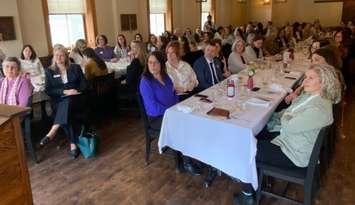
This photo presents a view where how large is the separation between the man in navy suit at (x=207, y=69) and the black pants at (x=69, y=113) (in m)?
1.48

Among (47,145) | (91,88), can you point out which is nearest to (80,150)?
(47,145)

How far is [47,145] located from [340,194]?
10.5 feet

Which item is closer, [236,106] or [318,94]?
[318,94]

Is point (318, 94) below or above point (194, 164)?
above

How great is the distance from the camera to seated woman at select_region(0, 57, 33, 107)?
3.45m

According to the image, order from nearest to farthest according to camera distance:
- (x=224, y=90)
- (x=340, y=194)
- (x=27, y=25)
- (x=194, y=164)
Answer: (x=340, y=194)
(x=194, y=164)
(x=224, y=90)
(x=27, y=25)

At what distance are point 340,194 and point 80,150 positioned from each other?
266 cm


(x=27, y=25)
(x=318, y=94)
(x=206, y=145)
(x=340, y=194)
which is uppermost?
(x=27, y=25)

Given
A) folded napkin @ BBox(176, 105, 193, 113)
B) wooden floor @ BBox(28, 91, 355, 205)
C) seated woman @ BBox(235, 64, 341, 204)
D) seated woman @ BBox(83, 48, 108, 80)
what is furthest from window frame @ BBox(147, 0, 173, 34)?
seated woman @ BBox(235, 64, 341, 204)

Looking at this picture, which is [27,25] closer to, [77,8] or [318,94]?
[77,8]

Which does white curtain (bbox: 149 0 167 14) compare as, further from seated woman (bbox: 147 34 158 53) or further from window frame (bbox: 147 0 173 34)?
seated woman (bbox: 147 34 158 53)

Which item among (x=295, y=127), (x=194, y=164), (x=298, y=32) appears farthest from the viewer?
(x=298, y=32)

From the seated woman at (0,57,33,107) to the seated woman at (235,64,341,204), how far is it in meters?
2.53

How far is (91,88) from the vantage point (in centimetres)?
406
